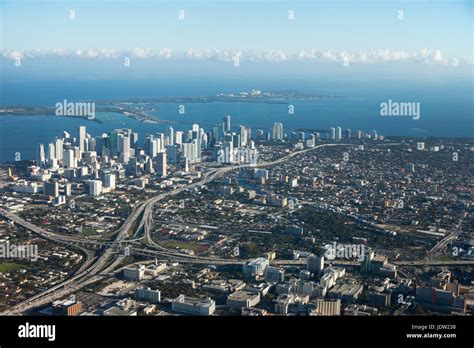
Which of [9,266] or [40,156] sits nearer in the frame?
[9,266]

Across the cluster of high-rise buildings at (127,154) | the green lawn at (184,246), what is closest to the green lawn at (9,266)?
the green lawn at (184,246)

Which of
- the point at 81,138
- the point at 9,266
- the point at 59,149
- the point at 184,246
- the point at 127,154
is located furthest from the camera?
the point at 81,138

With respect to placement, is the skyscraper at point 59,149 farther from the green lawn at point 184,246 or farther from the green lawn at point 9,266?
the green lawn at point 9,266

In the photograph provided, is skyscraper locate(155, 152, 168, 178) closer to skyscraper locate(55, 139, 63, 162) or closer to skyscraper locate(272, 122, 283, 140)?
skyscraper locate(55, 139, 63, 162)

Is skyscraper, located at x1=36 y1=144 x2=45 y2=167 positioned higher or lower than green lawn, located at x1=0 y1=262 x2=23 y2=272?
higher

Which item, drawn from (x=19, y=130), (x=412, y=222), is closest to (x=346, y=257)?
(x=412, y=222)

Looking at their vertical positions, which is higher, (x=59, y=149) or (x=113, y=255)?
(x=59, y=149)

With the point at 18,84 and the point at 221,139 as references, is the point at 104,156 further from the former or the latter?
the point at 18,84

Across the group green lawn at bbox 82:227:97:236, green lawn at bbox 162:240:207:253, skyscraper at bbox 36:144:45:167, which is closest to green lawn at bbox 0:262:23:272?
green lawn at bbox 82:227:97:236

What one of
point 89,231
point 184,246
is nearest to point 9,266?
point 89,231

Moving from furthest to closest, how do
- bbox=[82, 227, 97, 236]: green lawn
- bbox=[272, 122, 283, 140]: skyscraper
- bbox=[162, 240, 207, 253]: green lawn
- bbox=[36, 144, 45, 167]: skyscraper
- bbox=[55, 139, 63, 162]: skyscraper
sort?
bbox=[272, 122, 283, 140]: skyscraper < bbox=[55, 139, 63, 162]: skyscraper < bbox=[36, 144, 45, 167]: skyscraper < bbox=[82, 227, 97, 236]: green lawn < bbox=[162, 240, 207, 253]: green lawn

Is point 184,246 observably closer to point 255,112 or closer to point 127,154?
point 127,154
